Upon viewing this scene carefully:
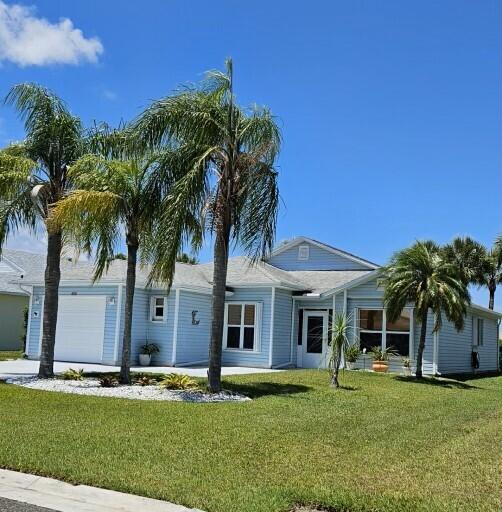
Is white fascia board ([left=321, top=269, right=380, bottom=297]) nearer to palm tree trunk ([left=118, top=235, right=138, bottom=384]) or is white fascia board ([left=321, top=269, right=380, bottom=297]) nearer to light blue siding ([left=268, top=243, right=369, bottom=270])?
light blue siding ([left=268, top=243, right=369, bottom=270])

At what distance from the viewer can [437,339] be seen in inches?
899

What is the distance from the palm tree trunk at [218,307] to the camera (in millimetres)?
14305

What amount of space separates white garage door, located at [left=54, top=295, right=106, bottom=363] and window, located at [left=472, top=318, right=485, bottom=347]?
16213 mm

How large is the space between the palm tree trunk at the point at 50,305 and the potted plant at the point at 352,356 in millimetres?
10969

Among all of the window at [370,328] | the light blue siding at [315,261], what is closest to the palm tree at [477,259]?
the light blue siding at [315,261]

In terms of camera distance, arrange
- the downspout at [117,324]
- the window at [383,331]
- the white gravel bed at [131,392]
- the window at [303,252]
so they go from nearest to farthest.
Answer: the white gravel bed at [131,392] → the downspout at [117,324] → the window at [383,331] → the window at [303,252]

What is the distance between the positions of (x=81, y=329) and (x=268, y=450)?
54.1ft

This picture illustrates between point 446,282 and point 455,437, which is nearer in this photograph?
point 455,437

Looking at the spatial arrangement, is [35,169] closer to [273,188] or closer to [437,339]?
[273,188]

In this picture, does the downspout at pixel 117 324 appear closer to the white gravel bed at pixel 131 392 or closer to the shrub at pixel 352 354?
the white gravel bed at pixel 131 392

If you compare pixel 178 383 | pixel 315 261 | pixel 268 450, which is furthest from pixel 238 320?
pixel 268 450

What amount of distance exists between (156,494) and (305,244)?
23.1 m

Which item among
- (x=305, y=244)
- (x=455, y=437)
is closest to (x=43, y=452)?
(x=455, y=437)

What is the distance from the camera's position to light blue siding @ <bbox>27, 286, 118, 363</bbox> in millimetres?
22531
